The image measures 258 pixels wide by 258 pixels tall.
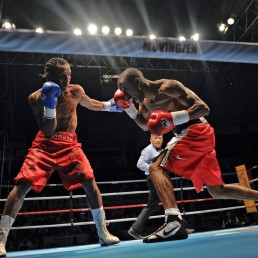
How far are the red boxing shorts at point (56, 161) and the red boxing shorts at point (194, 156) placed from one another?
62 centimetres

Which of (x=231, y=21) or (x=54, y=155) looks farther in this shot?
(x=231, y=21)

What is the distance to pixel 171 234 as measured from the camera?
1798 mm

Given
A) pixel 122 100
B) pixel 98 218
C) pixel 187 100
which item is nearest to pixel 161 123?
pixel 187 100

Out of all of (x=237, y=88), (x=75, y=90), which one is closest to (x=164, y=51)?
(x=75, y=90)

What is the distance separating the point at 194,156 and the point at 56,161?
0.94 meters

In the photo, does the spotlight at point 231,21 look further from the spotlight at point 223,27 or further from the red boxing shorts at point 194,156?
the red boxing shorts at point 194,156

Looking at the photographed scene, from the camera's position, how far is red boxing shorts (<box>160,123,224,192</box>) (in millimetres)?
1961

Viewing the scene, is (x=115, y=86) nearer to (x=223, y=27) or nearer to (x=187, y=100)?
(x=223, y=27)

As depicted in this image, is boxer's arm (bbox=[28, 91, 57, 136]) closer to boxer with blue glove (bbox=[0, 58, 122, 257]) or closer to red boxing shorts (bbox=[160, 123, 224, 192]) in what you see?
boxer with blue glove (bbox=[0, 58, 122, 257])

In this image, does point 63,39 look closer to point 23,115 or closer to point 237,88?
point 23,115

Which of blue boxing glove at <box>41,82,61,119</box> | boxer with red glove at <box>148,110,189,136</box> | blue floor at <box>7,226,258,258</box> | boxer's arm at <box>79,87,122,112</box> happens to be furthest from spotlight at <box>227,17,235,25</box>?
blue floor at <box>7,226,258,258</box>

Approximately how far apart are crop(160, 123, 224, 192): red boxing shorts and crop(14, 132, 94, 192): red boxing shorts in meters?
0.62

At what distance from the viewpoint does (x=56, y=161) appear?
212 centimetres

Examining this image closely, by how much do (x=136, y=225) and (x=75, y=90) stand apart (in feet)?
4.87
